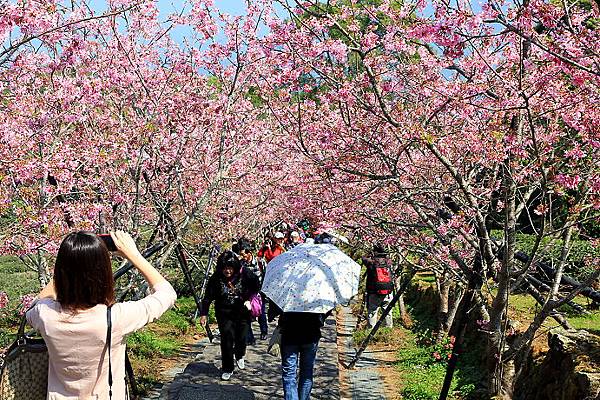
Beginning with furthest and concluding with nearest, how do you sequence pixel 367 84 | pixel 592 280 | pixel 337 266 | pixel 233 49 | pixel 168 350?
pixel 168 350
pixel 233 49
pixel 337 266
pixel 367 84
pixel 592 280

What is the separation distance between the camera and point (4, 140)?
604cm

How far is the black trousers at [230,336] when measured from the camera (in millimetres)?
7473

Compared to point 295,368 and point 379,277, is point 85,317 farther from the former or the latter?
point 379,277

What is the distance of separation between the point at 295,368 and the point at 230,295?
177 cm

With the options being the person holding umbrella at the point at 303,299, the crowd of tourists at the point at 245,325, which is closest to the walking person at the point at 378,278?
the crowd of tourists at the point at 245,325

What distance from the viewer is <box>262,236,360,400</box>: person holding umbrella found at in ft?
19.0

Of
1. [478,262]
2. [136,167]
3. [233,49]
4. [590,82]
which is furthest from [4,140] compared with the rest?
[590,82]

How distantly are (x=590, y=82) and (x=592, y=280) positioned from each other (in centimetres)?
134

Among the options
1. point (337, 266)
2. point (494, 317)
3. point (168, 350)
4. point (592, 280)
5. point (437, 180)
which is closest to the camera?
point (592, 280)

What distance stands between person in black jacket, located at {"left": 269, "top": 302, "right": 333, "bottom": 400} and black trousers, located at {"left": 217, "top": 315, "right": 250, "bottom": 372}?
1.72 meters

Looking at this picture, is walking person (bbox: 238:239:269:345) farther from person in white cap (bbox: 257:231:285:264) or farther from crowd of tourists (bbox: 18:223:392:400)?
crowd of tourists (bbox: 18:223:392:400)

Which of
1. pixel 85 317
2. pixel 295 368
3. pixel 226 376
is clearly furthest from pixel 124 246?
pixel 226 376

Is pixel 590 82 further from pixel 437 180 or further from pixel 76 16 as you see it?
pixel 76 16

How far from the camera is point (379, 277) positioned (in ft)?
34.6
